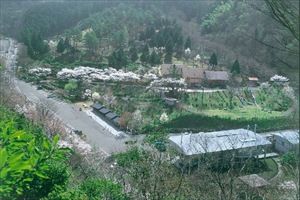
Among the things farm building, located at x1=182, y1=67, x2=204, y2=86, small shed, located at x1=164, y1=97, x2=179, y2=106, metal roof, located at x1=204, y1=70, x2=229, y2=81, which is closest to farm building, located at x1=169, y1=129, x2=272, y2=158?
small shed, located at x1=164, y1=97, x2=179, y2=106

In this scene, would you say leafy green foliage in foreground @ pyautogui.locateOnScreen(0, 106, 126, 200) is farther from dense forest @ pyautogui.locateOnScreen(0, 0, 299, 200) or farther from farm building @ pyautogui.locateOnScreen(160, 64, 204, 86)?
farm building @ pyautogui.locateOnScreen(160, 64, 204, 86)

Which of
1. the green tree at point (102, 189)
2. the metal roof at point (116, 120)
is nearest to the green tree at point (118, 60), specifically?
the metal roof at point (116, 120)

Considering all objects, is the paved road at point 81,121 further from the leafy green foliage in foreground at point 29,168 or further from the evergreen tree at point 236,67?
the leafy green foliage in foreground at point 29,168

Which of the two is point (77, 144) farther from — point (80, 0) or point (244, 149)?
point (80, 0)

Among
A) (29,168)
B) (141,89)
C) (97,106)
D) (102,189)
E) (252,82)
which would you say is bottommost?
(252,82)

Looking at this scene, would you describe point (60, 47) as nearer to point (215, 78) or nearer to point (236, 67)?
point (215, 78)

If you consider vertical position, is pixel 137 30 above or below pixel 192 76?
above

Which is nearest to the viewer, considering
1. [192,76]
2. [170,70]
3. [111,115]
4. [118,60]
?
[111,115]

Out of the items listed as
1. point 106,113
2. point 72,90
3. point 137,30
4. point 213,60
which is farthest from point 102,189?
point 137,30
